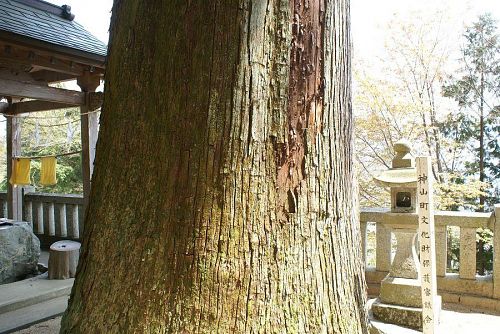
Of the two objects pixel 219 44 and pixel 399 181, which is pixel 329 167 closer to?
pixel 219 44

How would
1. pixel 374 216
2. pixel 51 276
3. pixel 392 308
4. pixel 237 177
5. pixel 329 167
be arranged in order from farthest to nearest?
pixel 51 276
pixel 374 216
pixel 392 308
pixel 329 167
pixel 237 177

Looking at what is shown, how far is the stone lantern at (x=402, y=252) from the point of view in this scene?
4.45 m

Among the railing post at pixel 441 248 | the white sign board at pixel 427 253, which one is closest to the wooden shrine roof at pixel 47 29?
the white sign board at pixel 427 253

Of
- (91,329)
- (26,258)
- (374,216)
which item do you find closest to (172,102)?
(91,329)

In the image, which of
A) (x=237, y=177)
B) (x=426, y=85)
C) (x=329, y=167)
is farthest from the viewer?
(x=426, y=85)

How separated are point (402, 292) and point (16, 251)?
18.4 ft

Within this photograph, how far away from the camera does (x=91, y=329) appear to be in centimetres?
130

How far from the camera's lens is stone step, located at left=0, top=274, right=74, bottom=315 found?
514 centimetres

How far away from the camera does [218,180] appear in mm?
1240

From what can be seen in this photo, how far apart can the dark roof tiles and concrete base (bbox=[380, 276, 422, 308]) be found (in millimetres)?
5091

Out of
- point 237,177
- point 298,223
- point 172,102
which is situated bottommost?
point 298,223

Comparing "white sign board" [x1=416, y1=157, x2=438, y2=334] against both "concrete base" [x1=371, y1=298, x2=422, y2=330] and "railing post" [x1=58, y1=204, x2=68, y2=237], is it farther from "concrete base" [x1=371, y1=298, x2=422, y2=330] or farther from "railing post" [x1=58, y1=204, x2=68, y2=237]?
"railing post" [x1=58, y1=204, x2=68, y2=237]

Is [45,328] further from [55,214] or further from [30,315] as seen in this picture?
[55,214]

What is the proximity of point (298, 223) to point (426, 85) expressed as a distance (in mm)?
13065
